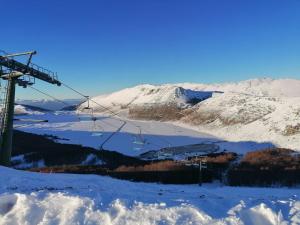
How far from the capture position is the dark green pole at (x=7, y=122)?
37.0m

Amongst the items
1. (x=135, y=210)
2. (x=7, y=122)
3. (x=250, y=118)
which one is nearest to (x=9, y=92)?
(x=7, y=122)

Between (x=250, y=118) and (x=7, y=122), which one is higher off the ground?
(x=250, y=118)

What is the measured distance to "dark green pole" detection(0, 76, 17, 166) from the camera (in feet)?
121

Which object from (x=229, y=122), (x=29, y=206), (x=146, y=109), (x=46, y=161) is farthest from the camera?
(x=146, y=109)

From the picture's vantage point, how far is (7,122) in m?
37.6

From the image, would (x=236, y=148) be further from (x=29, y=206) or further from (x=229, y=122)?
(x=29, y=206)

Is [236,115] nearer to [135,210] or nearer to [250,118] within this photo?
[250,118]

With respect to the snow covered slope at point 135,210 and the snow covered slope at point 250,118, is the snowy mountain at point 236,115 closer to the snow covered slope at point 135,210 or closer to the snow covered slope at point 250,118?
the snow covered slope at point 250,118

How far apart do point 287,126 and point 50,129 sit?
64.8 metres

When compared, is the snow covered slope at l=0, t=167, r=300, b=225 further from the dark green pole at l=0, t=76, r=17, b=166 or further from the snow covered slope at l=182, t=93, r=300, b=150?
the snow covered slope at l=182, t=93, r=300, b=150

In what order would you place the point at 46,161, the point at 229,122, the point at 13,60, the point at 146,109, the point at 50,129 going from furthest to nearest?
the point at 146,109
the point at 229,122
the point at 50,129
the point at 46,161
the point at 13,60

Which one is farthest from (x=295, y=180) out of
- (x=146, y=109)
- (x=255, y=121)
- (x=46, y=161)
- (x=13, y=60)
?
(x=146, y=109)

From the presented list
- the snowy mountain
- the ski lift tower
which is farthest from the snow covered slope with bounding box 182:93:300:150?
the ski lift tower

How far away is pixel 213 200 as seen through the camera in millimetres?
15188
